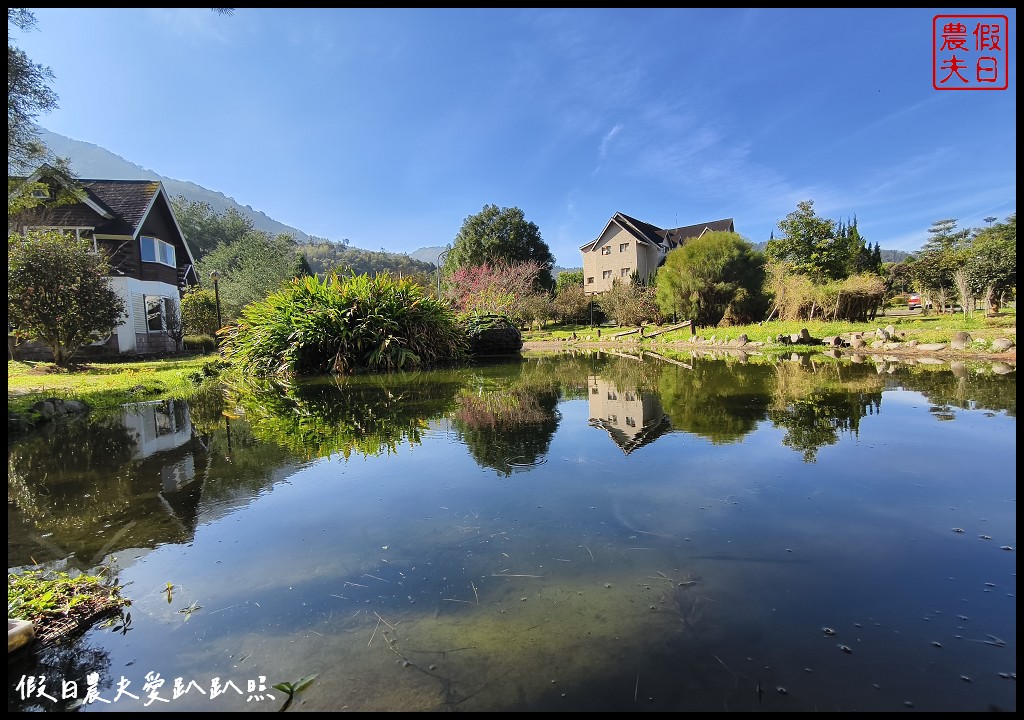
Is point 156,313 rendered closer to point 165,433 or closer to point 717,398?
point 165,433

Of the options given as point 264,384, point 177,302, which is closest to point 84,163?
point 177,302

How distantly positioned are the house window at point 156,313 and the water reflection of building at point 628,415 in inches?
696

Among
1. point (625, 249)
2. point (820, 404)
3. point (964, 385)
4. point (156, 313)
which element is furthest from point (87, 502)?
point (625, 249)

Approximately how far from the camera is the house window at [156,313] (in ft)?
58.5

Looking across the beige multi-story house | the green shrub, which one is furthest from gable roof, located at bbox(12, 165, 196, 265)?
the beige multi-story house

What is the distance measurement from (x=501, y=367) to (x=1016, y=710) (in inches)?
421

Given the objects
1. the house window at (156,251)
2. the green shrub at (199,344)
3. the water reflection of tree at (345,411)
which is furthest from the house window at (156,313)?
the water reflection of tree at (345,411)

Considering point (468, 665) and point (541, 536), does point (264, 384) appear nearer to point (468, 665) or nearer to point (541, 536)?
point (541, 536)

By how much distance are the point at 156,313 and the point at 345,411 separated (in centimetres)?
1665

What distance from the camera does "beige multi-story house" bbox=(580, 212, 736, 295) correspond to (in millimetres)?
34094

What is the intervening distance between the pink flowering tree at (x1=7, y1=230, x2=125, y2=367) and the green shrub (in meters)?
8.95

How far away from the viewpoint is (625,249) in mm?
34656

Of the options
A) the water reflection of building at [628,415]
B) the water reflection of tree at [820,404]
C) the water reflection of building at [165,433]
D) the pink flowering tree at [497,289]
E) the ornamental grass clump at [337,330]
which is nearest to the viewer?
the water reflection of building at [165,433]

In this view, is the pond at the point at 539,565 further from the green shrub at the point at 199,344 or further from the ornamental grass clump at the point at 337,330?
the green shrub at the point at 199,344
